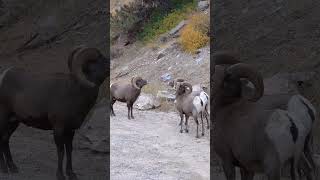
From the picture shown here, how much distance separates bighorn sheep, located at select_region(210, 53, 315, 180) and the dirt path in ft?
12.0

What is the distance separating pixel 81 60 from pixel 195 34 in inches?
767

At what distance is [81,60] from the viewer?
9.11 meters

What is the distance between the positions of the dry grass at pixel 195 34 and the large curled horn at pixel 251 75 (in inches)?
783

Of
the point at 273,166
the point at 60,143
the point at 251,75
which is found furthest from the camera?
the point at 60,143

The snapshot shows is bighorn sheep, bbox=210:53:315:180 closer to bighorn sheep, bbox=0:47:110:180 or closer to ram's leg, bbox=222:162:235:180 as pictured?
ram's leg, bbox=222:162:235:180

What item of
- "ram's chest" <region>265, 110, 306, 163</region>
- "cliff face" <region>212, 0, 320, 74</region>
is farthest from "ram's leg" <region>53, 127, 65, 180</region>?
"cliff face" <region>212, 0, 320, 74</region>

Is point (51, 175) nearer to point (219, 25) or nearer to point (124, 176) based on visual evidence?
point (124, 176)

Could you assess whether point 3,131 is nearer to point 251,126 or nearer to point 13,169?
point 13,169

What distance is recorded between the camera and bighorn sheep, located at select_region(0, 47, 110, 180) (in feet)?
29.9

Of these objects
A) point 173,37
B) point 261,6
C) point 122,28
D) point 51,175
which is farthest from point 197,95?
point 122,28

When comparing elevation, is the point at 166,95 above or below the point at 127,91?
below

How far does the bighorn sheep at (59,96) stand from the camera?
29.9 ft

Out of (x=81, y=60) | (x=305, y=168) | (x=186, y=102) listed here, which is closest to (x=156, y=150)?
(x=186, y=102)

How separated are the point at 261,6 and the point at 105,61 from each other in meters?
5.80
